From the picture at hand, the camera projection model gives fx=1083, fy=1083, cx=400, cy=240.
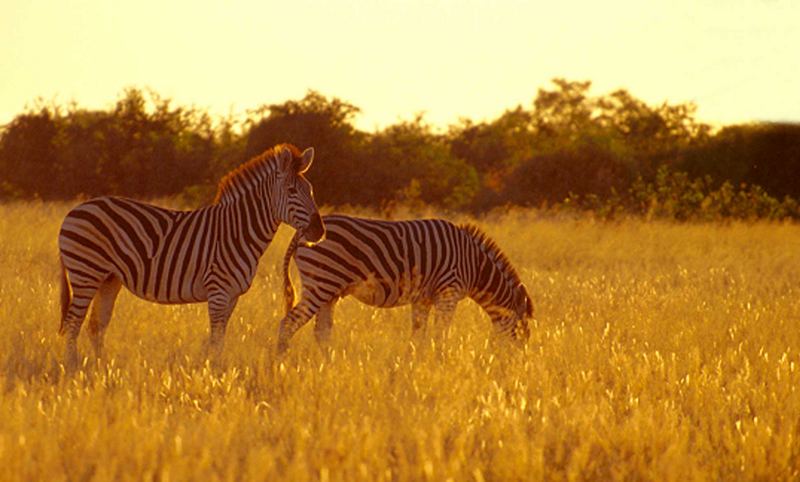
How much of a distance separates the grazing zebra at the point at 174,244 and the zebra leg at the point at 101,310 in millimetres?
11

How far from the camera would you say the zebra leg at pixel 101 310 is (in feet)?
28.2

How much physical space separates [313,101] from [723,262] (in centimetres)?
1758

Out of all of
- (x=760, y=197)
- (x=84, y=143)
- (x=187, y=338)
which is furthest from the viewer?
(x=84, y=143)

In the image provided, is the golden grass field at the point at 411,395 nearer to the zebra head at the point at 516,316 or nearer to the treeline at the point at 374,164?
the zebra head at the point at 516,316

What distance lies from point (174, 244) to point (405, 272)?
1962 millimetres

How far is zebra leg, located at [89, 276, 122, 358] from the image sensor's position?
861 centimetres

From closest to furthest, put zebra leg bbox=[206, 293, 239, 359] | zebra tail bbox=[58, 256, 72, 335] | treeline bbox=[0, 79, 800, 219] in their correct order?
zebra leg bbox=[206, 293, 239, 359] < zebra tail bbox=[58, 256, 72, 335] < treeline bbox=[0, 79, 800, 219]

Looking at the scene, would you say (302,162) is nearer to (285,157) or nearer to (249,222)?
(285,157)

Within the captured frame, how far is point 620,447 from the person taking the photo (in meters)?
5.27

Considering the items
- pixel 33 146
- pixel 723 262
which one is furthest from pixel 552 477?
pixel 33 146

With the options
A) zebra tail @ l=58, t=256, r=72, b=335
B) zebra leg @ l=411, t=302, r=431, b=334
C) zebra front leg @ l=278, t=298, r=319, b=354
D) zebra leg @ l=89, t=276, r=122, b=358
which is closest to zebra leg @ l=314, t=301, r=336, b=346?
zebra front leg @ l=278, t=298, r=319, b=354

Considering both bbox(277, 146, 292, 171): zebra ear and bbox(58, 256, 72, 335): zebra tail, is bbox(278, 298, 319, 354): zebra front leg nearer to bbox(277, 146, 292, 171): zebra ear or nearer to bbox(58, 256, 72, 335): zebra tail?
bbox(277, 146, 292, 171): zebra ear

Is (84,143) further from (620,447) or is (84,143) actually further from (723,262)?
(620,447)

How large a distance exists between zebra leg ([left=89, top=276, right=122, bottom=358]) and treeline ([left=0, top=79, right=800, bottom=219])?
19146 mm
